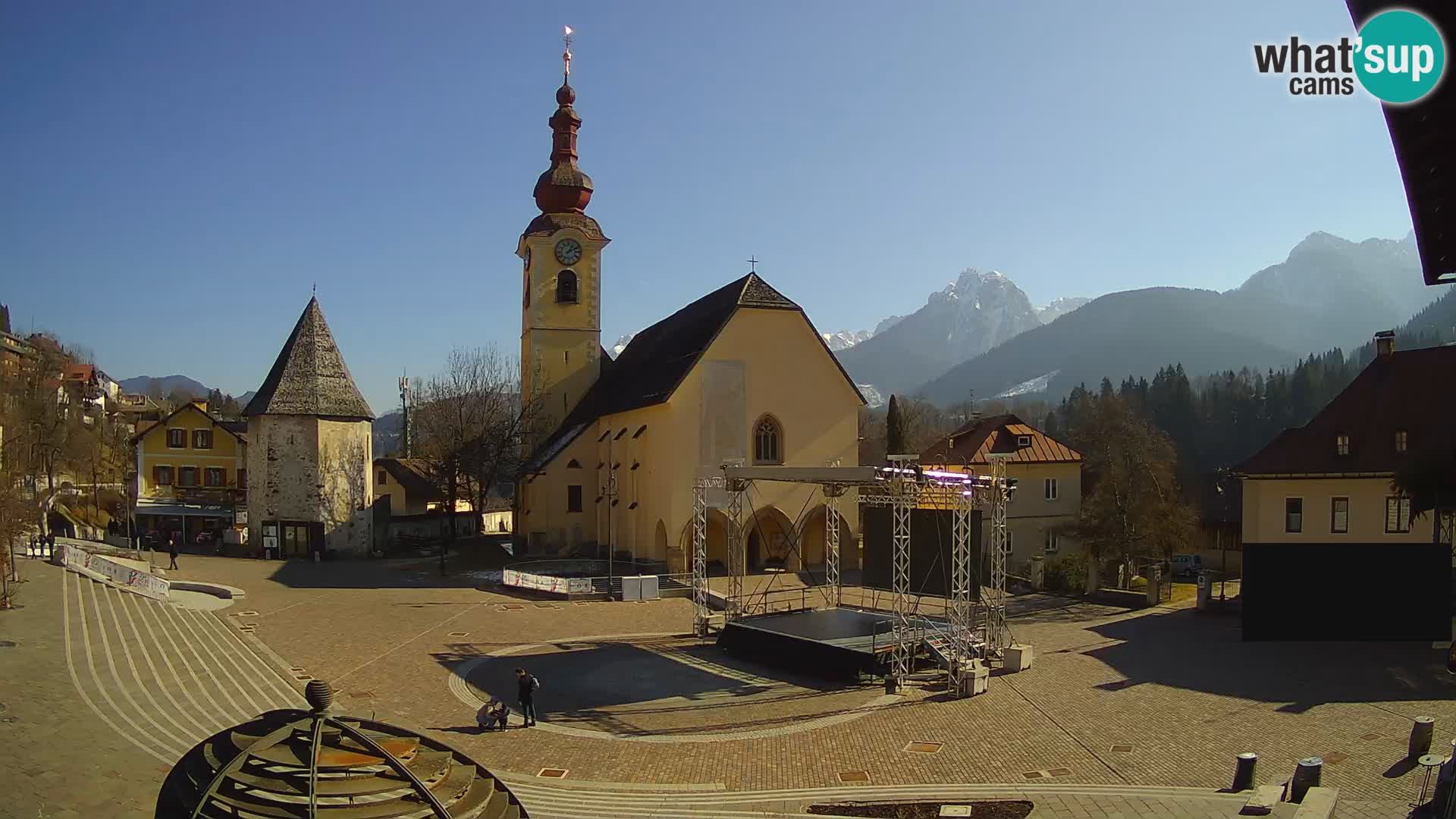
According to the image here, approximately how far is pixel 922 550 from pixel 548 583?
13811 millimetres

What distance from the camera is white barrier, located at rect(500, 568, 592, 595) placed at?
105ft

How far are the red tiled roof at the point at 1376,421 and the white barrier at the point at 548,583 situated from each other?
20.8m

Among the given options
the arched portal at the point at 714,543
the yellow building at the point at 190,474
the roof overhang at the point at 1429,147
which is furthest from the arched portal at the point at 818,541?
the roof overhang at the point at 1429,147

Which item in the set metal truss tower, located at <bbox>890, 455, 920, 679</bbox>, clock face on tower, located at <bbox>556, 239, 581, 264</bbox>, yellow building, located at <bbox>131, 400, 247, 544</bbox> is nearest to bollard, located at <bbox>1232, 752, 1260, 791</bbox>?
metal truss tower, located at <bbox>890, 455, 920, 679</bbox>

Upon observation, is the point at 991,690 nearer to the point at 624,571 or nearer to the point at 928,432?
the point at 624,571

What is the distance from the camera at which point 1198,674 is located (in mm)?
20000

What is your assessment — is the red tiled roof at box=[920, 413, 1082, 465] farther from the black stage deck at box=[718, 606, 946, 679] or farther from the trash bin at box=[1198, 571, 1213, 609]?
the black stage deck at box=[718, 606, 946, 679]

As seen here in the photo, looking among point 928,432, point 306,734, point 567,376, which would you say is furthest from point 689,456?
point 928,432

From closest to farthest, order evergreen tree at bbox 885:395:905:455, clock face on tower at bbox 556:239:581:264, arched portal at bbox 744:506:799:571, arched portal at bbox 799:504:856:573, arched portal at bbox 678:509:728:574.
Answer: arched portal at bbox 678:509:728:574 → arched portal at bbox 744:506:799:571 → arched portal at bbox 799:504:856:573 → clock face on tower at bbox 556:239:581:264 → evergreen tree at bbox 885:395:905:455

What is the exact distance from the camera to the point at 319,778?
5965 millimetres

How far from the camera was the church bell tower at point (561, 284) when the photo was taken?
4691 centimetres

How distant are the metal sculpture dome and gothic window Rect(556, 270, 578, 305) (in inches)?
1644

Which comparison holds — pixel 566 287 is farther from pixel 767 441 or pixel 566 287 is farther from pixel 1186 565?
pixel 1186 565

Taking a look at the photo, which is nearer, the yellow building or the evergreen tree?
the evergreen tree
